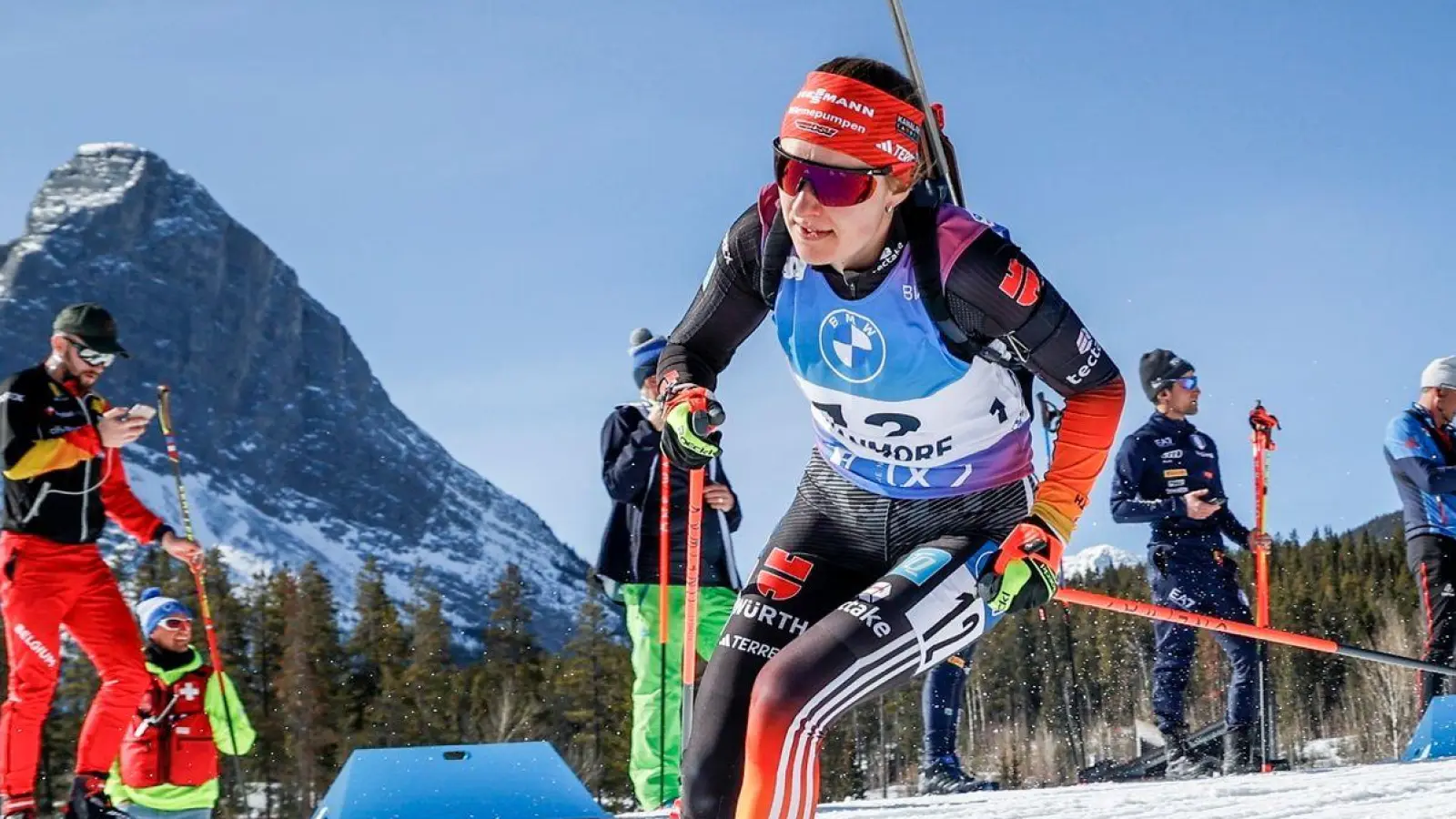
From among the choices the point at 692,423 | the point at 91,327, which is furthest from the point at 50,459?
the point at 692,423

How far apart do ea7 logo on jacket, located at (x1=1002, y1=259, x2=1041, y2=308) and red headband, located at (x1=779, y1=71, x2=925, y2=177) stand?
409 millimetres

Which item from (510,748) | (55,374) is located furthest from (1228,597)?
(55,374)

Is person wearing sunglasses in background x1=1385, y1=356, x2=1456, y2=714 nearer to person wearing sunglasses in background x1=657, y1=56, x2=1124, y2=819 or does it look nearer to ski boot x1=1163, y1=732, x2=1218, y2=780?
ski boot x1=1163, y1=732, x2=1218, y2=780

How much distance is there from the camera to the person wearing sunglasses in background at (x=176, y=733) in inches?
318

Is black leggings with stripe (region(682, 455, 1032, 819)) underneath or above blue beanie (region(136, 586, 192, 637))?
underneath

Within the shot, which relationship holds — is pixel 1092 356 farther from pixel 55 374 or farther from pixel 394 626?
pixel 394 626

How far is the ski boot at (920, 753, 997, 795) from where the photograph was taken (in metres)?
7.98

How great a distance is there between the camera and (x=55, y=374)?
269 inches

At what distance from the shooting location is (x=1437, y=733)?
8.28 meters

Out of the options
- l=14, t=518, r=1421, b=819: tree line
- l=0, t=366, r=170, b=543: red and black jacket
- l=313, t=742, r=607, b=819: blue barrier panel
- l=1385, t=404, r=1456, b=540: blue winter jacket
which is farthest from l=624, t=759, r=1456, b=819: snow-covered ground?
l=14, t=518, r=1421, b=819: tree line

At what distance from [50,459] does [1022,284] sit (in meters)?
4.90

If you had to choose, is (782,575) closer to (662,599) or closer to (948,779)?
(662,599)

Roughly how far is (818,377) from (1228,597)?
18.2 feet

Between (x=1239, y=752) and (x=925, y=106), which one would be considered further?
(x=1239, y=752)
